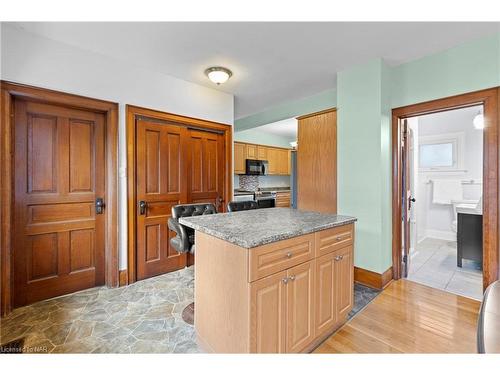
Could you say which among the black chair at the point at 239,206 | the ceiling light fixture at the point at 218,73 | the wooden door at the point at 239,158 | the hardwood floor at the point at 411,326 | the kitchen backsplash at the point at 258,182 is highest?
the ceiling light fixture at the point at 218,73

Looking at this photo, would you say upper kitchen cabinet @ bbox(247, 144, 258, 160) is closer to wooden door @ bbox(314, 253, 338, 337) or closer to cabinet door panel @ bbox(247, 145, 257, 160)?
cabinet door panel @ bbox(247, 145, 257, 160)

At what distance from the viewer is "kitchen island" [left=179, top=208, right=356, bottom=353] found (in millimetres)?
1224

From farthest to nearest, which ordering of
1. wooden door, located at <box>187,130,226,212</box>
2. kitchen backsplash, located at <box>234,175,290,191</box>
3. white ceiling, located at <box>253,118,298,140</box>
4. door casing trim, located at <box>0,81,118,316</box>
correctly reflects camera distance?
kitchen backsplash, located at <box>234,175,290,191</box> → white ceiling, located at <box>253,118,298,140</box> → wooden door, located at <box>187,130,226,212</box> → door casing trim, located at <box>0,81,118,316</box>

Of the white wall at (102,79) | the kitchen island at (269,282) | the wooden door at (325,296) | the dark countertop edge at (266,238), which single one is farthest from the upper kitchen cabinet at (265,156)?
the wooden door at (325,296)

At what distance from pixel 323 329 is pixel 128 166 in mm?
2510

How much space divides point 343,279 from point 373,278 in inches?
43.5

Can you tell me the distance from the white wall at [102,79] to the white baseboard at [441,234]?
4.74 m

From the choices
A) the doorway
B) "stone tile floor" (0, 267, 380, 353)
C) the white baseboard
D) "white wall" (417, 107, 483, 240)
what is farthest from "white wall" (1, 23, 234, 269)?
the white baseboard

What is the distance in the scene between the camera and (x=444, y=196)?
4430 millimetres

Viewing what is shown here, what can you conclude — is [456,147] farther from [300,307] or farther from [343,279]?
[300,307]

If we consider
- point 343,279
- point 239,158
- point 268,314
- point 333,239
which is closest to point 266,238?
point 268,314

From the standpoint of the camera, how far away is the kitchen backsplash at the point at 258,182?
245 inches

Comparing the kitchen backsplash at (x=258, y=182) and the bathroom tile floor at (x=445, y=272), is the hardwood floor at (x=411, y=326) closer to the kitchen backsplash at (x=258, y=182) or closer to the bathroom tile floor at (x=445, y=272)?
the bathroom tile floor at (x=445, y=272)
